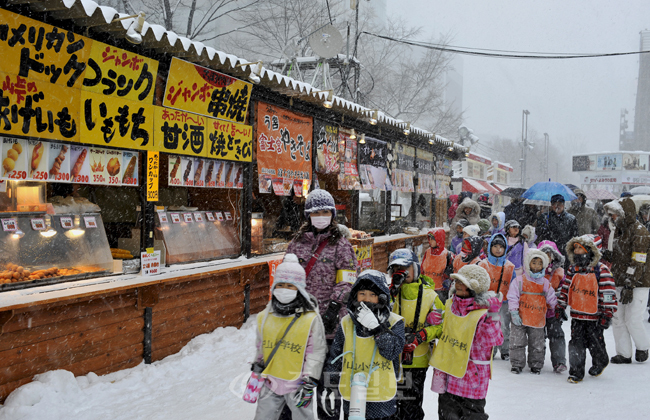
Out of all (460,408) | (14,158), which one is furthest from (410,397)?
(14,158)

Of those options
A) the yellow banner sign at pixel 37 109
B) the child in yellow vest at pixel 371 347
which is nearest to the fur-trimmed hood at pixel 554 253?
the child in yellow vest at pixel 371 347

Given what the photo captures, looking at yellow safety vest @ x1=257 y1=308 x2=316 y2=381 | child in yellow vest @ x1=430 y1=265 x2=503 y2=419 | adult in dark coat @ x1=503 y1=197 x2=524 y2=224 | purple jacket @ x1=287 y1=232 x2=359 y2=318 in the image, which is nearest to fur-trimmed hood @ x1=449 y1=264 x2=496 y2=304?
child in yellow vest @ x1=430 y1=265 x2=503 y2=419

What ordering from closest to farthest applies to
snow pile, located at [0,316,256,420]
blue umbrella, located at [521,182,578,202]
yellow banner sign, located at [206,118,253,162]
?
snow pile, located at [0,316,256,420] < yellow banner sign, located at [206,118,253,162] < blue umbrella, located at [521,182,578,202]

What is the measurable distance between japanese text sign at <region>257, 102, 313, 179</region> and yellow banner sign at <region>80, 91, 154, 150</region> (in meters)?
2.55

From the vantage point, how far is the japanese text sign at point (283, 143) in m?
8.70

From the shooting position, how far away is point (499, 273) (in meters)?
6.55

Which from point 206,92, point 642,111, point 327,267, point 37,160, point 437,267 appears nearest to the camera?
point 327,267

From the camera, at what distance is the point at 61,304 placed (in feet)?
16.7

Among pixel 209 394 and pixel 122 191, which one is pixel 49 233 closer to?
pixel 122 191

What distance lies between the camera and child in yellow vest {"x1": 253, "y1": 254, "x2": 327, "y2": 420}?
135 inches

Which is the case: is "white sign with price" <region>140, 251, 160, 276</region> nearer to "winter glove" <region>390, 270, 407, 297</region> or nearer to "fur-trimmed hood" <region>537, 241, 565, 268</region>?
"winter glove" <region>390, 270, 407, 297</region>

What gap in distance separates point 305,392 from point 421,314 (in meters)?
1.22

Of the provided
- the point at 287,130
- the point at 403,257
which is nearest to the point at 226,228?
the point at 287,130

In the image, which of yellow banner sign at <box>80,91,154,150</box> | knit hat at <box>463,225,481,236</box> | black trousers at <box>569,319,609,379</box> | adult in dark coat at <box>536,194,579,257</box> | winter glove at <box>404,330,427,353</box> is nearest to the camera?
winter glove at <box>404,330,427,353</box>
